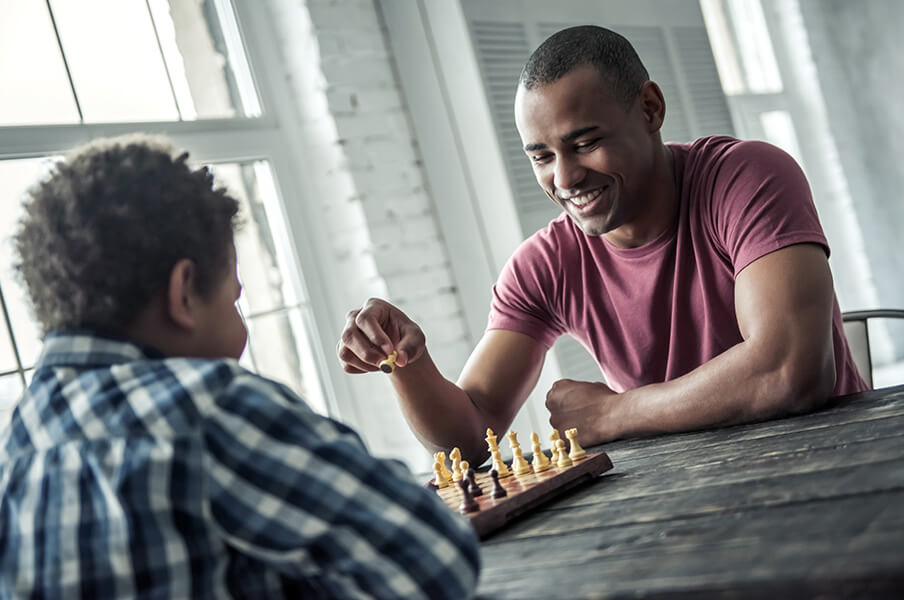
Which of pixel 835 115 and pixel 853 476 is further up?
pixel 835 115

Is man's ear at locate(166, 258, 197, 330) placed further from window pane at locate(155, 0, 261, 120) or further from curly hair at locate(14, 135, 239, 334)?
window pane at locate(155, 0, 261, 120)

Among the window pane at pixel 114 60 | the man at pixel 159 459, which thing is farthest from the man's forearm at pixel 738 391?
the window pane at pixel 114 60

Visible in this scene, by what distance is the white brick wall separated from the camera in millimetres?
3053

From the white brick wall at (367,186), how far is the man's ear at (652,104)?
1.25 m

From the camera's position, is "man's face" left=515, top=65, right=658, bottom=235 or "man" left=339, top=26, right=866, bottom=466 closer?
"man" left=339, top=26, right=866, bottom=466

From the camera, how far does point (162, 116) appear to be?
284cm

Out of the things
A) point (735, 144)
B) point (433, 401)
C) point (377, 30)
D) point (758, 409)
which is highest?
point (377, 30)

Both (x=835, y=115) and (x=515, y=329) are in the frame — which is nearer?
(x=515, y=329)

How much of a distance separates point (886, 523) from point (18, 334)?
2167 millimetres

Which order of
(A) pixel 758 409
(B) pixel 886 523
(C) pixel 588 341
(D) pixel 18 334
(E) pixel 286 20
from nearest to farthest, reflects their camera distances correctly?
(B) pixel 886 523, (A) pixel 758 409, (C) pixel 588 341, (D) pixel 18 334, (E) pixel 286 20

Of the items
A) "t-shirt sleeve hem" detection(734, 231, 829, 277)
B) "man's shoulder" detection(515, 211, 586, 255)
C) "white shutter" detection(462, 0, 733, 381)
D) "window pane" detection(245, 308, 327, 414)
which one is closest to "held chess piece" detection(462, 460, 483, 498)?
"t-shirt sleeve hem" detection(734, 231, 829, 277)

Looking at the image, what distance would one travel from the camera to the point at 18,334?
2.37 m

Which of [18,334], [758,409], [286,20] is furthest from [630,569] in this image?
[286,20]

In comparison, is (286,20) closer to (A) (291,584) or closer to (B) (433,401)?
(B) (433,401)
